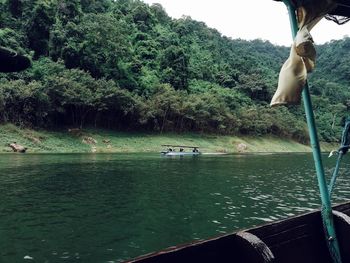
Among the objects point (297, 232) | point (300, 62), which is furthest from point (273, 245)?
point (300, 62)

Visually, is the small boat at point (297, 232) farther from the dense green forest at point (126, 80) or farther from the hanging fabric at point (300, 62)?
the dense green forest at point (126, 80)

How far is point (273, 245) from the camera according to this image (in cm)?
689

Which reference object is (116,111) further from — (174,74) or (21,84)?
(174,74)

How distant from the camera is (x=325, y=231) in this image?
299 inches

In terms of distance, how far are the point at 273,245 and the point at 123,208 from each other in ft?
39.8

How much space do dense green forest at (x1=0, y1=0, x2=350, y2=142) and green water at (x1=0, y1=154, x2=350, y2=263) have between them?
33244 millimetres

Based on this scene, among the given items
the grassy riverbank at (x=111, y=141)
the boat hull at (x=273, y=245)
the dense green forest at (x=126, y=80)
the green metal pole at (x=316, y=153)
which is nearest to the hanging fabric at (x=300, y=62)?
the green metal pole at (x=316, y=153)

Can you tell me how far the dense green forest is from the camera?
2488 inches

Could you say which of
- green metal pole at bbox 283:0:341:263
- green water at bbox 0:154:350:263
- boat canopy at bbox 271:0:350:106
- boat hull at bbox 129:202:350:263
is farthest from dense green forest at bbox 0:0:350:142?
boat canopy at bbox 271:0:350:106

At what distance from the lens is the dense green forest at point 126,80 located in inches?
2488

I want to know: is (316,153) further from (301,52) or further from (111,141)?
(111,141)

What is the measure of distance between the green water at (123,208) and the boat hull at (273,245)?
561cm

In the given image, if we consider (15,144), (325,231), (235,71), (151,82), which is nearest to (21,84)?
(15,144)

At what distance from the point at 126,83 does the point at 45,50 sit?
1756 centimetres
